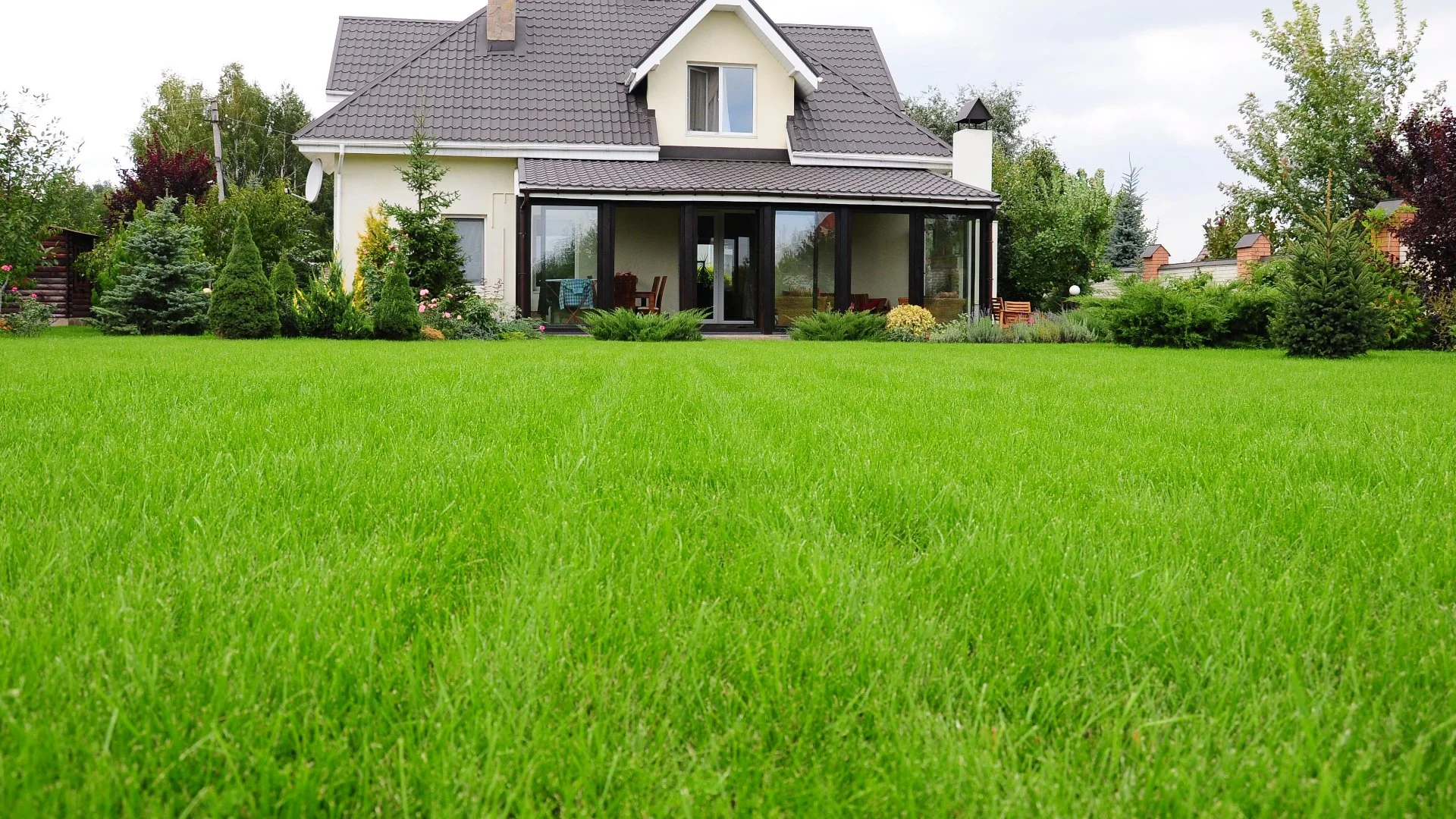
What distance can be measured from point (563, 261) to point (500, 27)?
655 cm

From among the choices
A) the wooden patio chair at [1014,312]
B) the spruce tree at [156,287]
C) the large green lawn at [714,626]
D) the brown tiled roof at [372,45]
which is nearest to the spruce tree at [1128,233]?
the wooden patio chair at [1014,312]

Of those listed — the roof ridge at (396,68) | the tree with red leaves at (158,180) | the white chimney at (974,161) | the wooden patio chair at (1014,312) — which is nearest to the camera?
the roof ridge at (396,68)

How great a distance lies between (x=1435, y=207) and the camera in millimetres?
16000

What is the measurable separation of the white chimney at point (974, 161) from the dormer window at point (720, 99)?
14.3 ft

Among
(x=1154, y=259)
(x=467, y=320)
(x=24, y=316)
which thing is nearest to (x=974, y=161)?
(x=467, y=320)

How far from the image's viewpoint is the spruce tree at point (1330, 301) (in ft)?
37.6

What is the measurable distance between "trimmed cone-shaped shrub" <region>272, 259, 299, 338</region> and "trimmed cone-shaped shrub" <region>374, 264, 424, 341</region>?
143cm

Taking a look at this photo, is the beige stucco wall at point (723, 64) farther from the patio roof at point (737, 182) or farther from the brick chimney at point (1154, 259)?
the brick chimney at point (1154, 259)

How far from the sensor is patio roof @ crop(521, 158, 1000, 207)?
16484 millimetres

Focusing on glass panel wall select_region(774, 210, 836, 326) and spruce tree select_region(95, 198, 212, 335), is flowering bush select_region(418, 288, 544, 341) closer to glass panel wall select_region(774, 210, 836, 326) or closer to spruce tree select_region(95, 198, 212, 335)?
spruce tree select_region(95, 198, 212, 335)

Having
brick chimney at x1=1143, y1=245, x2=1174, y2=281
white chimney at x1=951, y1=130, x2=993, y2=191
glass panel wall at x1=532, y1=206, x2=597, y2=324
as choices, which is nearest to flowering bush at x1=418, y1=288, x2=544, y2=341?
glass panel wall at x1=532, y1=206, x2=597, y2=324

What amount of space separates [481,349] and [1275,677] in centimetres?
975

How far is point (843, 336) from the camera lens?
15.6 metres

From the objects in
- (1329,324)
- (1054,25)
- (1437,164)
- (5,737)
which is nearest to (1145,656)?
(5,737)
